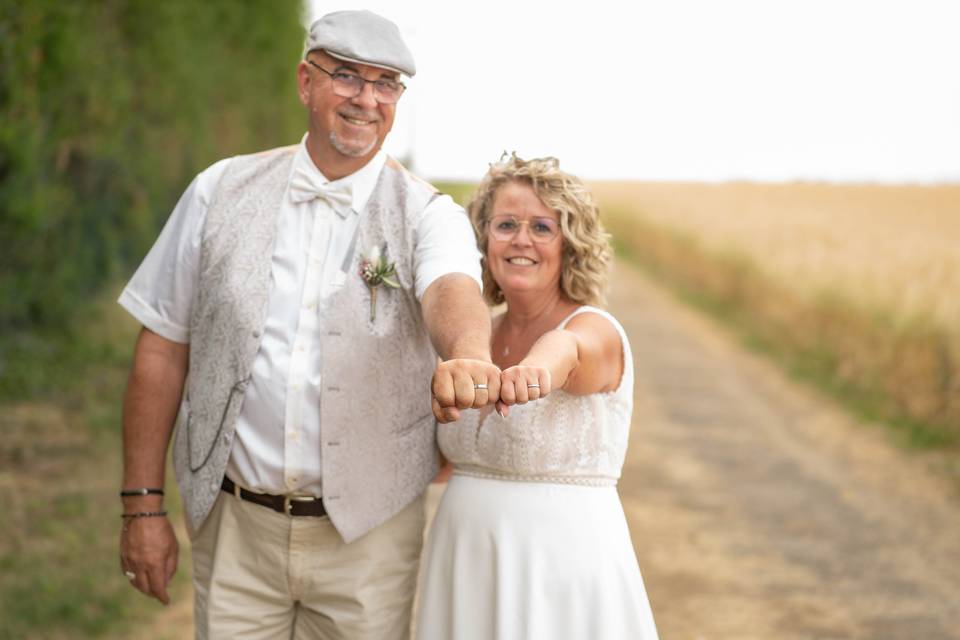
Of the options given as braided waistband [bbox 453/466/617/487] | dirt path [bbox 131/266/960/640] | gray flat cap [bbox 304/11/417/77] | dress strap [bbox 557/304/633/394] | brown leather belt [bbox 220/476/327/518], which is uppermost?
gray flat cap [bbox 304/11/417/77]

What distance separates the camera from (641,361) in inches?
497

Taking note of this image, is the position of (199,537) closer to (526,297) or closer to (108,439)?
(526,297)

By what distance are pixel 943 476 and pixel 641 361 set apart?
193 inches

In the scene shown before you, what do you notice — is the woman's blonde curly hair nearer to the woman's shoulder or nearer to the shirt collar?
the woman's shoulder

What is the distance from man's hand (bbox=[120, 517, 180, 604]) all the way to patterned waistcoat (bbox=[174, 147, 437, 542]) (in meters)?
0.12

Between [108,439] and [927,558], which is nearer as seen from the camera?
[927,558]

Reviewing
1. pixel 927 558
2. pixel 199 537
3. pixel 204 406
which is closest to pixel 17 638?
pixel 199 537

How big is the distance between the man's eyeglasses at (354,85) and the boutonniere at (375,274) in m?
0.39

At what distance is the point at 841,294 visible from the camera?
→ 12.2 m

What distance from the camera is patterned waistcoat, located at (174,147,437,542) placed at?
2652 mm

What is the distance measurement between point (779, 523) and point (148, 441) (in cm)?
498

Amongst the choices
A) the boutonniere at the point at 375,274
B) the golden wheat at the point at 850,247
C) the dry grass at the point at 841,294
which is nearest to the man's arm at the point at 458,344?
the boutonniere at the point at 375,274

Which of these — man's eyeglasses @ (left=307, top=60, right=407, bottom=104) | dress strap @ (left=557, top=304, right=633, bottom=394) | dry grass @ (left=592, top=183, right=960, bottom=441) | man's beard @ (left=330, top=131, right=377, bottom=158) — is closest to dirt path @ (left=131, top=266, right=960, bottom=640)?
dry grass @ (left=592, top=183, right=960, bottom=441)

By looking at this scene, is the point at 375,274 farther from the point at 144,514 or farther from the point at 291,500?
the point at 144,514
